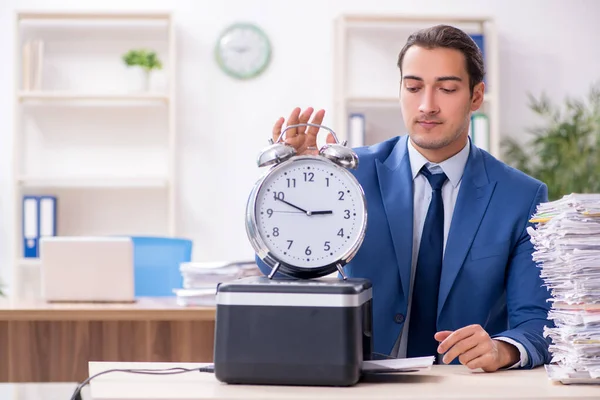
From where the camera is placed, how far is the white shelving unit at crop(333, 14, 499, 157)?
15.7 feet

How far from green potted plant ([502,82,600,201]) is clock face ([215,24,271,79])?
1468 millimetres

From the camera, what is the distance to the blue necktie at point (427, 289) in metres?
1.86

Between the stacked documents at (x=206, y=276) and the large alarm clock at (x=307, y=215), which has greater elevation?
the large alarm clock at (x=307, y=215)

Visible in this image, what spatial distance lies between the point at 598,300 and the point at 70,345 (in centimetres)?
194

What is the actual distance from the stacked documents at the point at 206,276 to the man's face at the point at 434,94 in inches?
49.8

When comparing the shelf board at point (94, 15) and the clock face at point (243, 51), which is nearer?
the shelf board at point (94, 15)

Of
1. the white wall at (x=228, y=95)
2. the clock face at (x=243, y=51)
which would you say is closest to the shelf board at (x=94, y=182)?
the white wall at (x=228, y=95)

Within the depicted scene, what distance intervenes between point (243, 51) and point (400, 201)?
10.6 ft

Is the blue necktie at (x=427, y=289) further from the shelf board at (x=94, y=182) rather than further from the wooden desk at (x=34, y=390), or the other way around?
the shelf board at (x=94, y=182)

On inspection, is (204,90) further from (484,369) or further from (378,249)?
(484,369)

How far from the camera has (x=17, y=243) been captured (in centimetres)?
466

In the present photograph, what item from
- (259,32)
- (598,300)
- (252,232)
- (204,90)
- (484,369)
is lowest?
(484,369)

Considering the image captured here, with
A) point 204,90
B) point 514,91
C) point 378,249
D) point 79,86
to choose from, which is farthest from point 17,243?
point 378,249

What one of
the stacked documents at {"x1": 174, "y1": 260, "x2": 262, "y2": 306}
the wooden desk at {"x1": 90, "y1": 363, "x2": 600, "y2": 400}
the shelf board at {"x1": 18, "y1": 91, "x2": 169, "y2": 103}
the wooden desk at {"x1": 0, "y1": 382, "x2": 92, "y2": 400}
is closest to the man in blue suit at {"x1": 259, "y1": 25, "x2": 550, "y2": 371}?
the wooden desk at {"x1": 90, "y1": 363, "x2": 600, "y2": 400}
